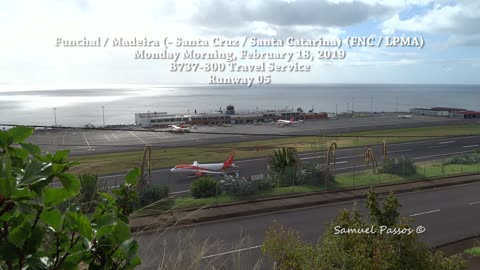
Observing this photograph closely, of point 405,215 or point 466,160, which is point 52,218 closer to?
point 405,215

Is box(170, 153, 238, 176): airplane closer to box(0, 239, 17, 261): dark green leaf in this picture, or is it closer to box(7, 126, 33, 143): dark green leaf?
box(7, 126, 33, 143): dark green leaf

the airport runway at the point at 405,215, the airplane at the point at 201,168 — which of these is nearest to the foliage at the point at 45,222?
the airport runway at the point at 405,215

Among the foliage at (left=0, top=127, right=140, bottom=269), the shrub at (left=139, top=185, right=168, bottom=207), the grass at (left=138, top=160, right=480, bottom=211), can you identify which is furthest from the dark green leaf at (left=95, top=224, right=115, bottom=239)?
the shrub at (left=139, top=185, right=168, bottom=207)

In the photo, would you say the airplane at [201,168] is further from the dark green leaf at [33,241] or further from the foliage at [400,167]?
the dark green leaf at [33,241]

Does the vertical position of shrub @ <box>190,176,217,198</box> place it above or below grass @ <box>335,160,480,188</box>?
above

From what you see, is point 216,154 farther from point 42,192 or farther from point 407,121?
point 407,121

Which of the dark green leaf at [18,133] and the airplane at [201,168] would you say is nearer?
the dark green leaf at [18,133]

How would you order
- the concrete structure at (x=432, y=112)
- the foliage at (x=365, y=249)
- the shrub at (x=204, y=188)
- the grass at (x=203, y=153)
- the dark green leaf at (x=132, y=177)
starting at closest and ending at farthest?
the dark green leaf at (x=132, y=177), the foliage at (x=365, y=249), the shrub at (x=204, y=188), the grass at (x=203, y=153), the concrete structure at (x=432, y=112)

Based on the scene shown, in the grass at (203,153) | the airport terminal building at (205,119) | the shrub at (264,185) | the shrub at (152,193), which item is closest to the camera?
the shrub at (152,193)
